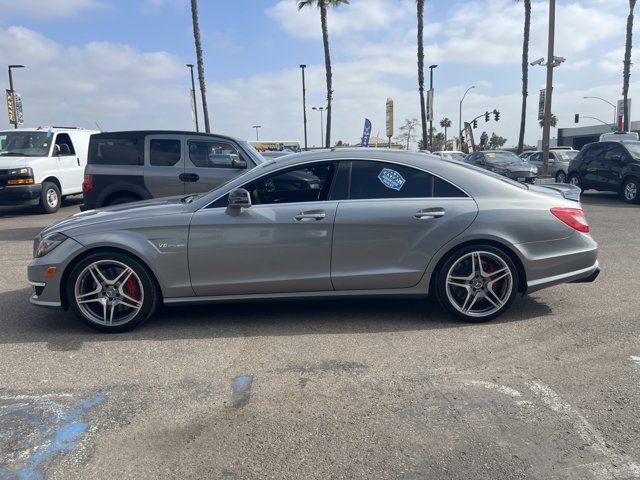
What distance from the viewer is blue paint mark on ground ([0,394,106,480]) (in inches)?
108

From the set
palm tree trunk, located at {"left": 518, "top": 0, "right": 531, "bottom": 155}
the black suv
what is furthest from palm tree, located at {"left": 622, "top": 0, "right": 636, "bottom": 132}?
the black suv

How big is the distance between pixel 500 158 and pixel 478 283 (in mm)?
17503

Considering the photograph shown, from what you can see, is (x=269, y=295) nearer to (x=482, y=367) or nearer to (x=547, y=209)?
(x=482, y=367)

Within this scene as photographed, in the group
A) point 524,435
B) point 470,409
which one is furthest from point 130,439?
point 524,435

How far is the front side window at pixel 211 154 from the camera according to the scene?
8.77 meters

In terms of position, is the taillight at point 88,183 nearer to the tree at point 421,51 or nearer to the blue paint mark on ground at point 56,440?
the blue paint mark on ground at point 56,440

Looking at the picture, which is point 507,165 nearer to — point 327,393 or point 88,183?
point 88,183

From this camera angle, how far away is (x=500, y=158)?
21.0 m

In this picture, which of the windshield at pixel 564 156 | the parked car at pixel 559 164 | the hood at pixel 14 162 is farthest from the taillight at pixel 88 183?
the windshield at pixel 564 156

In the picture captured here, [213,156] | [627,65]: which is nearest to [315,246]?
[213,156]

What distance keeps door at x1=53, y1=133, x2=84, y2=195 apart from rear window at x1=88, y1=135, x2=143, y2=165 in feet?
17.4

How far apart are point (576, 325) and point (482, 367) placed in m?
1.35

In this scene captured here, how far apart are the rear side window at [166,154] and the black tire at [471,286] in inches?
217

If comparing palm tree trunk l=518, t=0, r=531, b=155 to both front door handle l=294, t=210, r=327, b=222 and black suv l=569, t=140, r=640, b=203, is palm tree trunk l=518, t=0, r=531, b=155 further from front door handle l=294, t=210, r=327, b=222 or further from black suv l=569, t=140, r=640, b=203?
front door handle l=294, t=210, r=327, b=222
